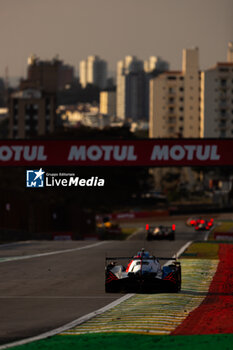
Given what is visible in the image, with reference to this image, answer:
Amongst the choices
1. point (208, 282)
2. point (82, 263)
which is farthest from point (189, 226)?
point (208, 282)

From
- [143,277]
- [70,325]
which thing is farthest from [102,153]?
[70,325]

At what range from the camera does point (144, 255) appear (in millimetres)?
28734

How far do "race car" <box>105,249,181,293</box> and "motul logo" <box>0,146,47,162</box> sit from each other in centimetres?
706

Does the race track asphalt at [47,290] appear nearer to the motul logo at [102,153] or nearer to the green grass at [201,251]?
the green grass at [201,251]

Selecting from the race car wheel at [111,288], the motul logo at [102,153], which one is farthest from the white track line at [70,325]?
the motul logo at [102,153]

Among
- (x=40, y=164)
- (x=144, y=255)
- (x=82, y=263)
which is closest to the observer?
(x=144, y=255)

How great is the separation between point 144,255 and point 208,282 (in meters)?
6.14

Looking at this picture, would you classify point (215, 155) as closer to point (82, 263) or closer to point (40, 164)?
point (40, 164)

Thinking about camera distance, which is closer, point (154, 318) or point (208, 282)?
point (154, 318)

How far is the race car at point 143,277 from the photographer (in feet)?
89.2

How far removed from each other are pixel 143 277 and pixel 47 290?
17.3ft

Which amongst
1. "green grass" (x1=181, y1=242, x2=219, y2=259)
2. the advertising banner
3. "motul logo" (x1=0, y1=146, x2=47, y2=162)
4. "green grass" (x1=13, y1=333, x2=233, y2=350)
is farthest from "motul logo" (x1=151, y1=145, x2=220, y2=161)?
"green grass" (x1=181, y1=242, x2=219, y2=259)

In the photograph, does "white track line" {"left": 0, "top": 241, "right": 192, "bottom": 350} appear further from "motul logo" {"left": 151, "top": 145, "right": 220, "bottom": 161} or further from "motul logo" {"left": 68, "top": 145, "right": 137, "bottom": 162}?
"motul logo" {"left": 151, "top": 145, "right": 220, "bottom": 161}

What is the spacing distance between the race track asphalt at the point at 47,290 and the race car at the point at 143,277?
0.63 m
